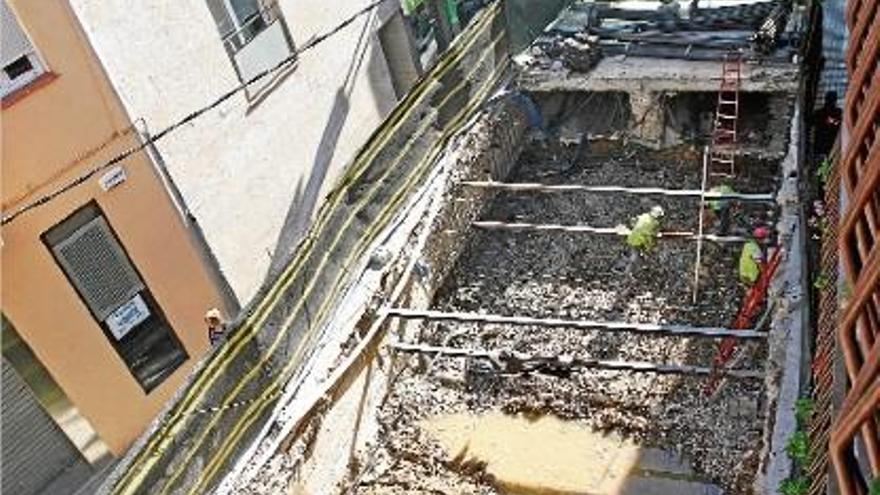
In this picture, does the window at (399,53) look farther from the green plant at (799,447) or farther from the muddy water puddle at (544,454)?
the green plant at (799,447)

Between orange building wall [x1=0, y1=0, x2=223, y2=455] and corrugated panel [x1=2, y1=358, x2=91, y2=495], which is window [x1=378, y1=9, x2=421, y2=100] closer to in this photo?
orange building wall [x1=0, y1=0, x2=223, y2=455]

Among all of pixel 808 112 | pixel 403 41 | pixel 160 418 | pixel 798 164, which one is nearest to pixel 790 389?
pixel 798 164

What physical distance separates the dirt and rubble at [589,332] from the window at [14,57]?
251 inches

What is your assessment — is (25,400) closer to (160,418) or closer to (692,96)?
(160,418)

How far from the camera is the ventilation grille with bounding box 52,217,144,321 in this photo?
527 inches

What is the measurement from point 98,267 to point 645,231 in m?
8.00

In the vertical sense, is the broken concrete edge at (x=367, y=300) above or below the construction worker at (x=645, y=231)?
above

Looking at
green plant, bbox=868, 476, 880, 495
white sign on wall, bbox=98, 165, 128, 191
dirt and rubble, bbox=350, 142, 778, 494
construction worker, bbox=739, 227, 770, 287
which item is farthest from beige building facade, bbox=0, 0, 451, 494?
green plant, bbox=868, 476, 880, 495

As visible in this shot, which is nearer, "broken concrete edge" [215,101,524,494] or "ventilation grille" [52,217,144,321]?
"broken concrete edge" [215,101,524,494]

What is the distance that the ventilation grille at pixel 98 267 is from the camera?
13.4 m

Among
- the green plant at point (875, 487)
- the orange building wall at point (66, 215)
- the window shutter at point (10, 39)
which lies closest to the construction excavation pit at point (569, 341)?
the orange building wall at point (66, 215)

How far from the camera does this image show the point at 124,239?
14.1m

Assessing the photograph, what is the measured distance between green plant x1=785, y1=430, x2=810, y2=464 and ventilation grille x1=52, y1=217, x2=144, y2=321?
31.7ft

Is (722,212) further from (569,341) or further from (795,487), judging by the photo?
(795,487)
